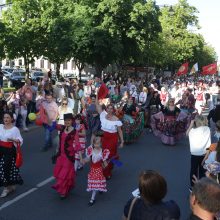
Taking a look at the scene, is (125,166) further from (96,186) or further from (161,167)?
(96,186)

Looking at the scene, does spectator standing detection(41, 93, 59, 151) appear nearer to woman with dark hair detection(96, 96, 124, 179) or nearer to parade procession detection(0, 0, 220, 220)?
parade procession detection(0, 0, 220, 220)

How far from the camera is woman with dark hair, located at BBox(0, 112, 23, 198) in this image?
785cm

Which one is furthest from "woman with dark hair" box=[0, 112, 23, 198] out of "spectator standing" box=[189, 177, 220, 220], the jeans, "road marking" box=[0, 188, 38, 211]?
"spectator standing" box=[189, 177, 220, 220]

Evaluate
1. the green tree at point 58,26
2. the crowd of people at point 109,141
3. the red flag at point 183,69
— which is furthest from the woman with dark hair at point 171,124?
the green tree at point 58,26

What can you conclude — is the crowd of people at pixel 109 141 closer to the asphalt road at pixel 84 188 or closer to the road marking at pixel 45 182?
the asphalt road at pixel 84 188

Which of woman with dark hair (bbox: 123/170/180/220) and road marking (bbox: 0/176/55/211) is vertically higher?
woman with dark hair (bbox: 123/170/180/220)

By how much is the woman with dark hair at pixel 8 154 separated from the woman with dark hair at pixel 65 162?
0.75 m

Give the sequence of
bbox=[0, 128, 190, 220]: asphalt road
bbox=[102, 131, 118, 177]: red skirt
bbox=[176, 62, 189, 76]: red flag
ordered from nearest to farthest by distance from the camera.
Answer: bbox=[0, 128, 190, 220]: asphalt road < bbox=[102, 131, 118, 177]: red skirt < bbox=[176, 62, 189, 76]: red flag

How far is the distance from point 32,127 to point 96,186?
946 centimetres

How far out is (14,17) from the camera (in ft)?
137

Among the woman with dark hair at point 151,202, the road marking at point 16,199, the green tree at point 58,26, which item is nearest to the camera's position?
the woman with dark hair at point 151,202

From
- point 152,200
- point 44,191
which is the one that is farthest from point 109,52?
point 152,200

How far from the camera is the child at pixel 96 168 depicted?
7.63m

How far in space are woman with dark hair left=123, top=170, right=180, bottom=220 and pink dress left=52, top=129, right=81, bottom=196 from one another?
13.7 feet
